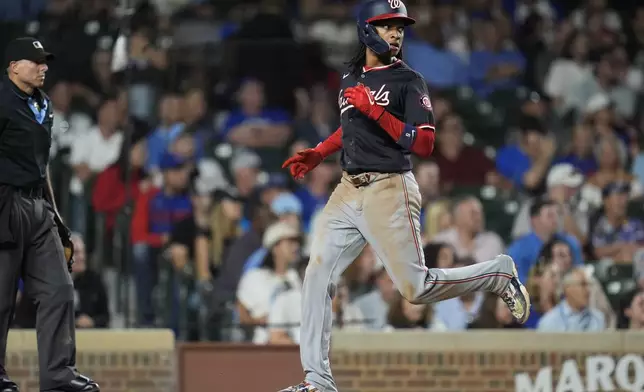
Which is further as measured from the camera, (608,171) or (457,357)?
(608,171)

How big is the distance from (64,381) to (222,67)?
724 centimetres

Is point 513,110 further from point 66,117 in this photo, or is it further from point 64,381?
point 64,381

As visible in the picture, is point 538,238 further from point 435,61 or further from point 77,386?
point 77,386

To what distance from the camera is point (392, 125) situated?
21.2 feet

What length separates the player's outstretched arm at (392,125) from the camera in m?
6.40

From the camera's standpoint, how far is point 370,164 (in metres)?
6.72

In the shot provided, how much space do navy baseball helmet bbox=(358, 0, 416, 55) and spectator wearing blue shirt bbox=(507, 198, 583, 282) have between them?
4417 millimetres

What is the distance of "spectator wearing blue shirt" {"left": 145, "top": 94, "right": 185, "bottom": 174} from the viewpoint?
12438 millimetres

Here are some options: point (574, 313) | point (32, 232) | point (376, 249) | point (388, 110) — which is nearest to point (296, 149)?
point (574, 313)

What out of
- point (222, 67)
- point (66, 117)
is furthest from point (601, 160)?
point (66, 117)

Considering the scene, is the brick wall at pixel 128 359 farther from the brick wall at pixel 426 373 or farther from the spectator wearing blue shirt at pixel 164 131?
the spectator wearing blue shirt at pixel 164 131

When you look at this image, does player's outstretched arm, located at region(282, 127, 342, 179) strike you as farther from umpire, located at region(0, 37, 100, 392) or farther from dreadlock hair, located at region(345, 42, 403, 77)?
umpire, located at region(0, 37, 100, 392)

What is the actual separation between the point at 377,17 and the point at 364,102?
1.62ft

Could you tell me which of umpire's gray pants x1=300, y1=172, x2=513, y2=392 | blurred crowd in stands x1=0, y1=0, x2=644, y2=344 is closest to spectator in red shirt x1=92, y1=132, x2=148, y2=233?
blurred crowd in stands x1=0, y1=0, x2=644, y2=344
